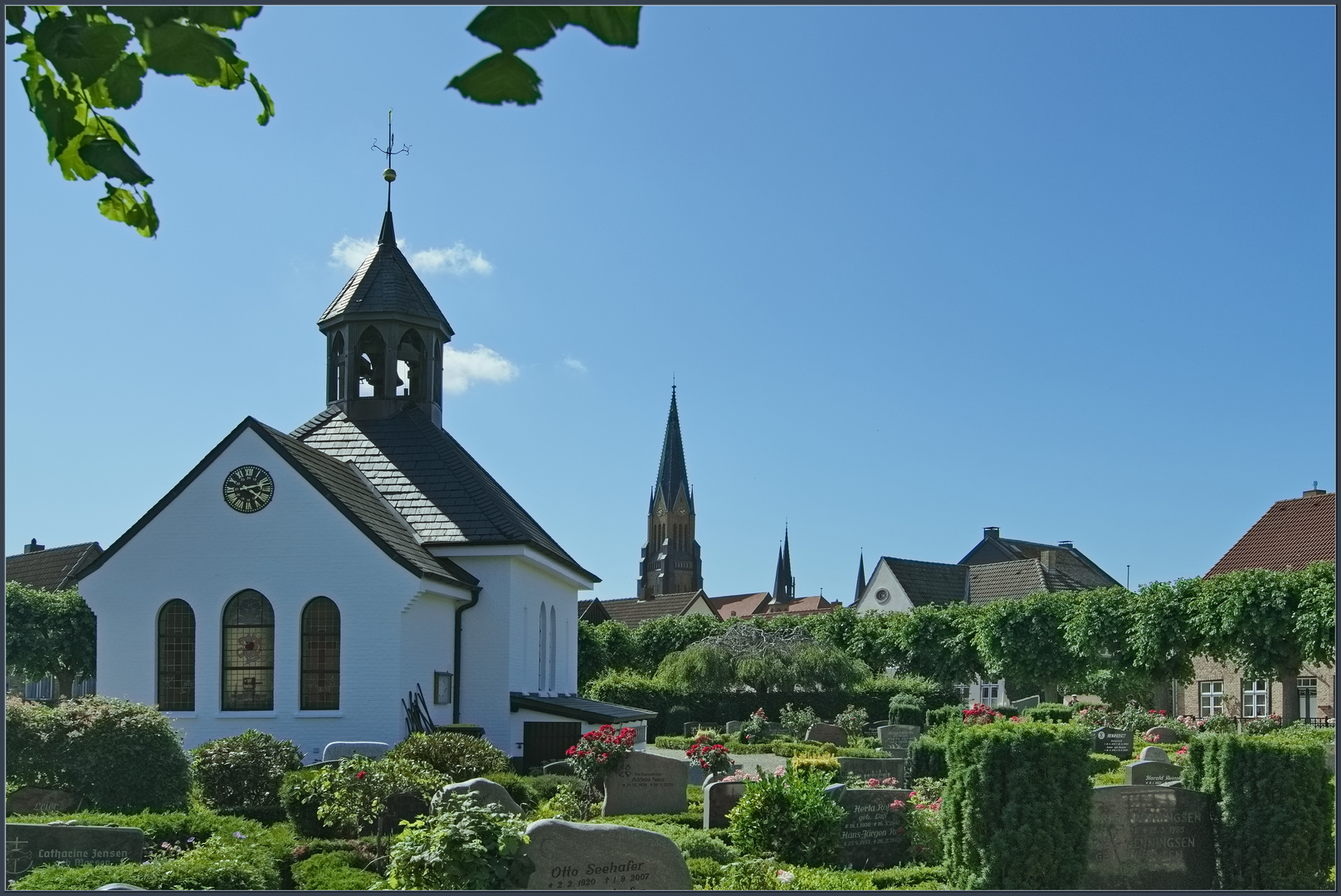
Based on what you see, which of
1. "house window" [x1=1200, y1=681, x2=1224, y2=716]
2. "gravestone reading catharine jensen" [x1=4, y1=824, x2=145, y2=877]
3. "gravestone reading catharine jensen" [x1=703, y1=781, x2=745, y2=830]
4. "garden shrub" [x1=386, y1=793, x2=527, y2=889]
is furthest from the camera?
"house window" [x1=1200, y1=681, x2=1224, y2=716]

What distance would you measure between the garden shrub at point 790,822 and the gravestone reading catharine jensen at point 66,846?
21.0ft

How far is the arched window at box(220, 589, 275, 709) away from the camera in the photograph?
70.4ft

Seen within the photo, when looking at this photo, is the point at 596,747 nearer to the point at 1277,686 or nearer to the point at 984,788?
the point at 984,788

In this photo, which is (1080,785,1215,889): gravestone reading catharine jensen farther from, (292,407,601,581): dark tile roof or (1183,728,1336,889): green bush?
(292,407,601,581): dark tile roof

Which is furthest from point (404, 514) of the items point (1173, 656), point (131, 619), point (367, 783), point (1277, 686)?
point (1277, 686)

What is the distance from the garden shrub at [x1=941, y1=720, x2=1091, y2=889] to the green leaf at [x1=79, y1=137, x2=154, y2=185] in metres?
9.40

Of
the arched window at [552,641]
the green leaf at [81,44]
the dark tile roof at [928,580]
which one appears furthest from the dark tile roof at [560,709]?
the dark tile roof at [928,580]

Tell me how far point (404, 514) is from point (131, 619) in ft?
18.1

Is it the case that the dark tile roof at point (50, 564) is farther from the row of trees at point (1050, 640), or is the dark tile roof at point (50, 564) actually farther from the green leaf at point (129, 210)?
the green leaf at point (129, 210)

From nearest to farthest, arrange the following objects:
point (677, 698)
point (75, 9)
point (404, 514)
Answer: point (75, 9) < point (404, 514) < point (677, 698)

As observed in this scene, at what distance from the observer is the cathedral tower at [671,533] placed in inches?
4252

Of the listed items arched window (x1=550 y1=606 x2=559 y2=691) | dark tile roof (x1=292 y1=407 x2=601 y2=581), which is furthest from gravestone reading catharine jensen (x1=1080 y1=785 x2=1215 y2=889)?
arched window (x1=550 y1=606 x2=559 y2=691)

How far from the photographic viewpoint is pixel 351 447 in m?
26.9

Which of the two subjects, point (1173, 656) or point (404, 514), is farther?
point (1173, 656)
